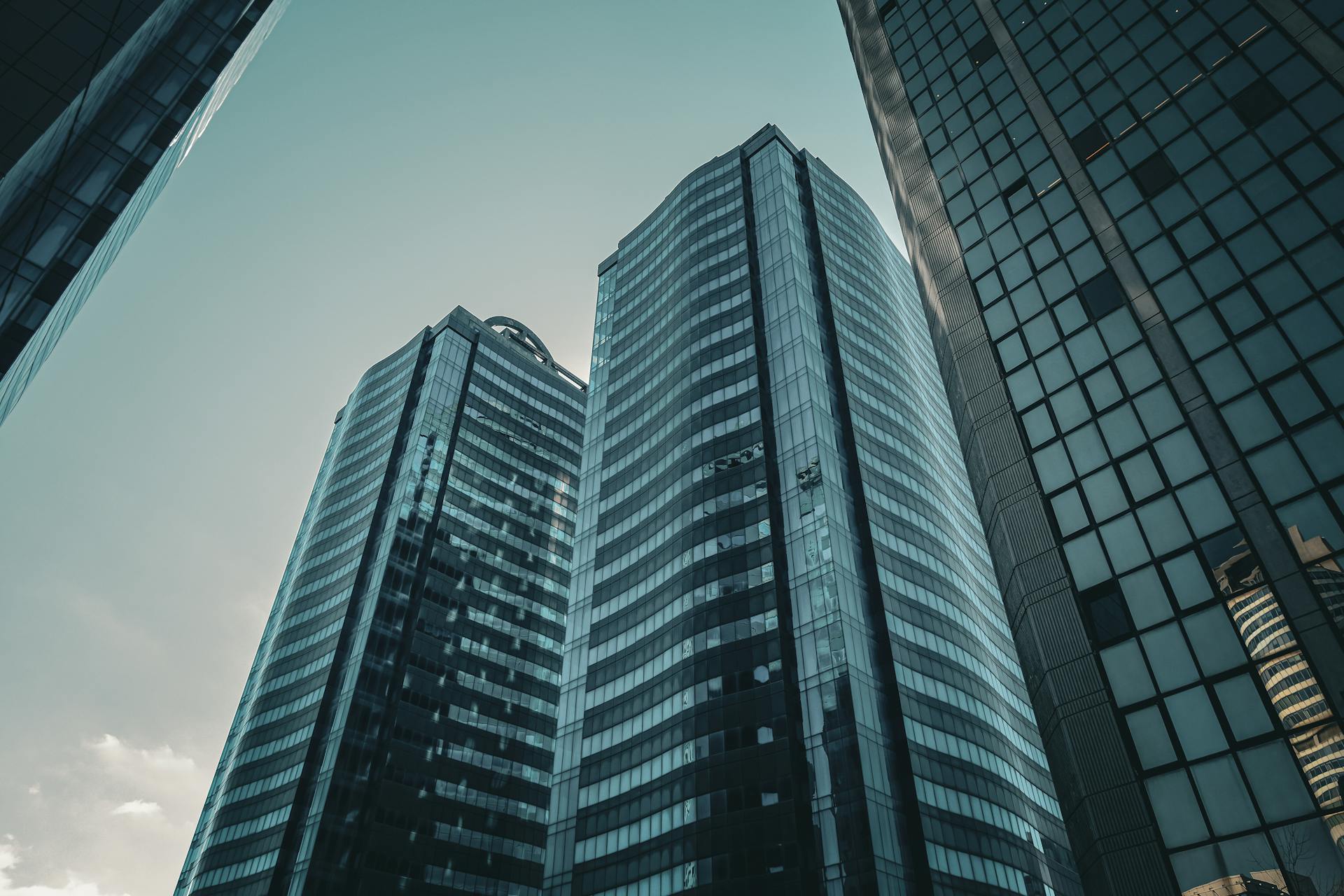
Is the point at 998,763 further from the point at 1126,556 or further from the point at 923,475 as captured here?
the point at 1126,556

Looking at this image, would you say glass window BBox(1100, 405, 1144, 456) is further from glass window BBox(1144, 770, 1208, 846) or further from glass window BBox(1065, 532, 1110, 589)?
glass window BBox(1144, 770, 1208, 846)

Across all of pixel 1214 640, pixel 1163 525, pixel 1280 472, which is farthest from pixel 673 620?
pixel 1280 472

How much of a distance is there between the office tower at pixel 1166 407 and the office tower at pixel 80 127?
39340 mm

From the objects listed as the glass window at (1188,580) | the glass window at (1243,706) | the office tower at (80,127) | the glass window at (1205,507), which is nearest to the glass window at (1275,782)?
the glass window at (1243,706)

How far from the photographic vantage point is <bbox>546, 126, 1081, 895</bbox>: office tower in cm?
5959

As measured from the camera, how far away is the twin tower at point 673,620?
62.0 meters

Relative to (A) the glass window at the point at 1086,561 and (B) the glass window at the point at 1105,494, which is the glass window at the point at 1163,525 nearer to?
(B) the glass window at the point at 1105,494

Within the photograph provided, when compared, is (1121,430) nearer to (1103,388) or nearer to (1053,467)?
(1103,388)

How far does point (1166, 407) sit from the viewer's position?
100ft

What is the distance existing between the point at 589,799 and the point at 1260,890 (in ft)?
193

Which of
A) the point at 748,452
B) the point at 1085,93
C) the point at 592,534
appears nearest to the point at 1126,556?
the point at 1085,93

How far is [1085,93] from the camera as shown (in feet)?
131

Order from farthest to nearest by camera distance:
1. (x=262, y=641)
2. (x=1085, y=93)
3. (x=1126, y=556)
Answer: (x=262, y=641) → (x=1085, y=93) → (x=1126, y=556)

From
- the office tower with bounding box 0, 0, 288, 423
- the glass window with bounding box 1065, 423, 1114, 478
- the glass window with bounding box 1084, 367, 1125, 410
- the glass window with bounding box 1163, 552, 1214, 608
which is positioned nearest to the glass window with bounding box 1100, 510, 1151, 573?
the glass window with bounding box 1163, 552, 1214, 608
